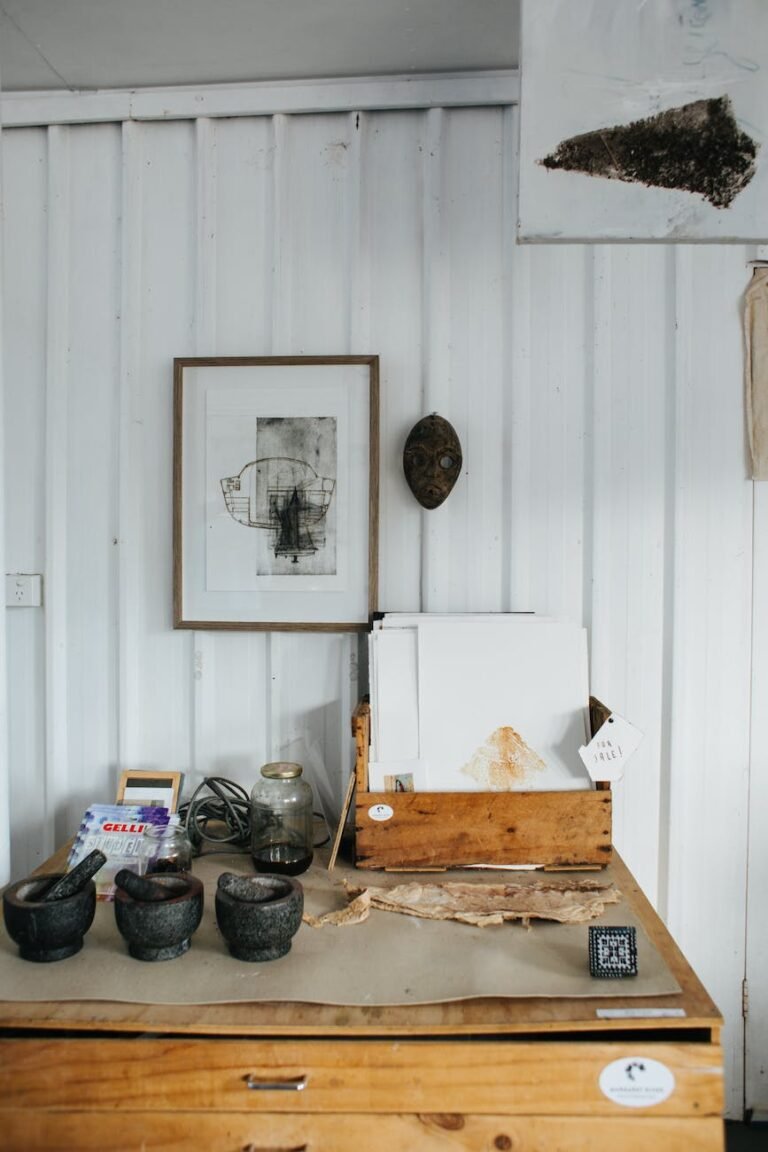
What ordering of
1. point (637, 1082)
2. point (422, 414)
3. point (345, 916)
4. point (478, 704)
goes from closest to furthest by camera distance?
point (637, 1082) → point (345, 916) → point (478, 704) → point (422, 414)

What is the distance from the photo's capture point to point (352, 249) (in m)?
1.81

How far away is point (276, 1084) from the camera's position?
1.04 m

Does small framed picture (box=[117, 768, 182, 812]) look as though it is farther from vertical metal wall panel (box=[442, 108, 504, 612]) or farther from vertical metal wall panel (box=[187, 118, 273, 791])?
vertical metal wall panel (box=[442, 108, 504, 612])

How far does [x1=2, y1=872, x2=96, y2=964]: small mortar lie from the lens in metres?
1.17

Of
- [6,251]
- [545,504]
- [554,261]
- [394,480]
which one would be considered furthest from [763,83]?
[6,251]

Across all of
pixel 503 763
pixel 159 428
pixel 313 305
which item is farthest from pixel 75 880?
pixel 313 305

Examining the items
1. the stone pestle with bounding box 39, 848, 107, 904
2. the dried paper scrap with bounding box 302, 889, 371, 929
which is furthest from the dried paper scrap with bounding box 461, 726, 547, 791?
the stone pestle with bounding box 39, 848, 107, 904

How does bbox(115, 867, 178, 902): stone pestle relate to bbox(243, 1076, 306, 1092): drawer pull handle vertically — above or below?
above

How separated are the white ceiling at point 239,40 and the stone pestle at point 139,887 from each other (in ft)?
5.45

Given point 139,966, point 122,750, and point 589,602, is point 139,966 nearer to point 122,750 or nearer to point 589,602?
point 122,750

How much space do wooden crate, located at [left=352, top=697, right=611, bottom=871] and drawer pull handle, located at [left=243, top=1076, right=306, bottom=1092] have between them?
0.48m

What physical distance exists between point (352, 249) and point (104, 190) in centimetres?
63

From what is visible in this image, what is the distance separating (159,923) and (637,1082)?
70 cm

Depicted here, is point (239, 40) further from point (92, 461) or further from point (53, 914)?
point (53, 914)
